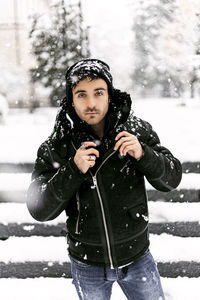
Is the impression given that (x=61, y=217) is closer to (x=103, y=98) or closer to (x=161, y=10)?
(x=103, y=98)

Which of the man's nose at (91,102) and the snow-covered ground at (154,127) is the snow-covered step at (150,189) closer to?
the snow-covered ground at (154,127)

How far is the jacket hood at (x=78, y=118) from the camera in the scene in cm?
143

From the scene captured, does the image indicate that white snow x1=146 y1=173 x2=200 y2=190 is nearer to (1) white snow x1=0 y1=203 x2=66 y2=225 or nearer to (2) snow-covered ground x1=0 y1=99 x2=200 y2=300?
(2) snow-covered ground x1=0 y1=99 x2=200 y2=300

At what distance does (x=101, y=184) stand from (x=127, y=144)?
0.25 meters

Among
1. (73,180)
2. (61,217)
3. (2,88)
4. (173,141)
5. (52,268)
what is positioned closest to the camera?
(73,180)

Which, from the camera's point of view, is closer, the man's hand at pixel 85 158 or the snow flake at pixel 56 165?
the man's hand at pixel 85 158

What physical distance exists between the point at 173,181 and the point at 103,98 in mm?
461

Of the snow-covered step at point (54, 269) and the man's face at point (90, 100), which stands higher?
the man's face at point (90, 100)

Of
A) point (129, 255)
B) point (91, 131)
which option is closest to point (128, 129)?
point (91, 131)

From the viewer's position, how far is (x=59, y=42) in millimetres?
6117

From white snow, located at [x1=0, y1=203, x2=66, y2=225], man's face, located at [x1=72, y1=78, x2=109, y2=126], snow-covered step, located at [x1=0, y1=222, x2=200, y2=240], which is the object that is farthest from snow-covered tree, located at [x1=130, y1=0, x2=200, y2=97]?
man's face, located at [x1=72, y1=78, x2=109, y2=126]

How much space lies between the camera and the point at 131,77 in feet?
21.1

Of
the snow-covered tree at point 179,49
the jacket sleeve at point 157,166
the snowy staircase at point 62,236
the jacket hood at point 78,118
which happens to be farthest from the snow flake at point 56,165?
the snow-covered tree at point 179,49

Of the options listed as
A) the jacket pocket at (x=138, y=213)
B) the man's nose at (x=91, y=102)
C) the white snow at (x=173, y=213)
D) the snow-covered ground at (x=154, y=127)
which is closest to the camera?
the man's nose at (x=91, y=102)
